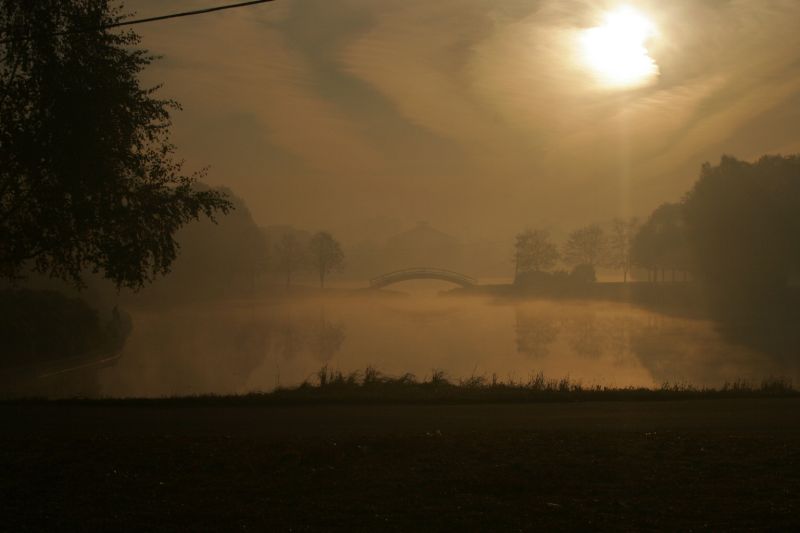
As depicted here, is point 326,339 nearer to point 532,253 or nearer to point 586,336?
point 586,336

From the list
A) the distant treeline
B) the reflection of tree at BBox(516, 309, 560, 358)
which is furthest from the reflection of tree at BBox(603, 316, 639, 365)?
the distant treeline

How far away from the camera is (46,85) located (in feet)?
45.3

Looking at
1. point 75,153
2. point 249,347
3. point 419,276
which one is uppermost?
point 419,276

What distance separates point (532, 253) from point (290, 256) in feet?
130

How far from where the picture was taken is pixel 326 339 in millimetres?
46344

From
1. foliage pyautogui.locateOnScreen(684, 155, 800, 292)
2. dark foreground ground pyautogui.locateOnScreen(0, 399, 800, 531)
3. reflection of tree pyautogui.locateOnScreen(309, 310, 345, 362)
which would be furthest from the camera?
foliage pyautogui.locateOnScreen(684, 155, 800, 292)

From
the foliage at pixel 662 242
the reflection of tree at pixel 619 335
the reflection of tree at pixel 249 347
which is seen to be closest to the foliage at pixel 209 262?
the reflection of tree at pixel 249 347

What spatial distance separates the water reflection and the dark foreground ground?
12920mm

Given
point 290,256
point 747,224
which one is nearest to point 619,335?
point 747,224

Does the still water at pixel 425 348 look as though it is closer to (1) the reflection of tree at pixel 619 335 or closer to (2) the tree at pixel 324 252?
(1) the reflection of tree at pixel 619 335

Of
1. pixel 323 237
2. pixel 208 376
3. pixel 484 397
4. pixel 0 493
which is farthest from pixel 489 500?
pixel 323 237

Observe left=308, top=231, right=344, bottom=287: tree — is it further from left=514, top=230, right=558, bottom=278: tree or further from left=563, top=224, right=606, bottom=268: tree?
left=563, top=224, right=606, bottom=268: tree

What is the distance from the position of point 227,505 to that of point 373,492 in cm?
170

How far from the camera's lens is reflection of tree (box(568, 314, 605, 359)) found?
40.1 meters
